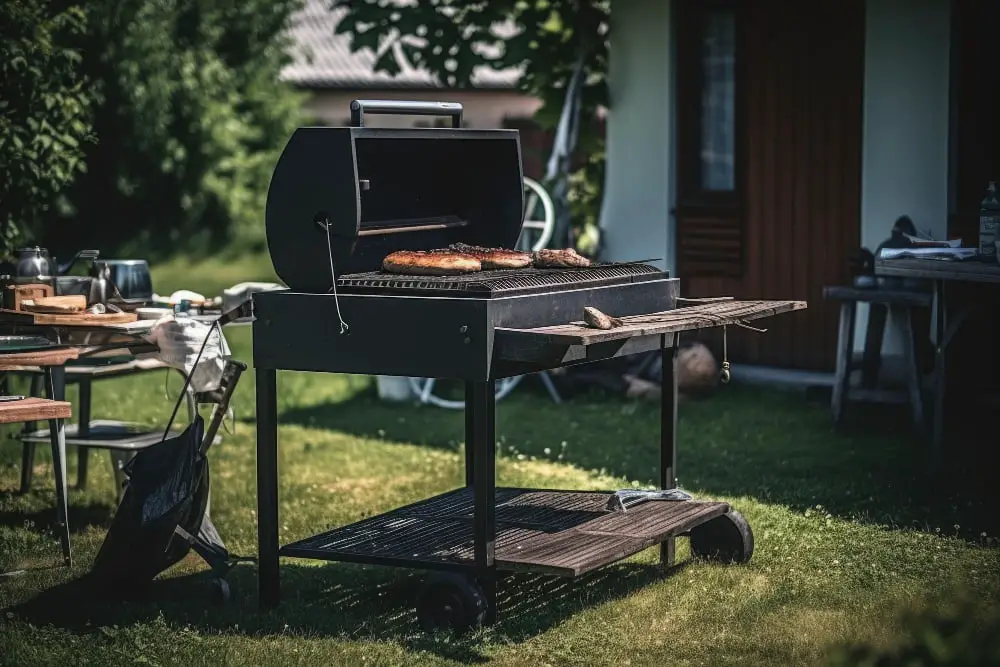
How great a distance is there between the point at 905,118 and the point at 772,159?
1100 millimetres

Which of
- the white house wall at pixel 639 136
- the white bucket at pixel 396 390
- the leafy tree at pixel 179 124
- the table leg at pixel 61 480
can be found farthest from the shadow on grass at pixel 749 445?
the leafy tree at pixel 179 124

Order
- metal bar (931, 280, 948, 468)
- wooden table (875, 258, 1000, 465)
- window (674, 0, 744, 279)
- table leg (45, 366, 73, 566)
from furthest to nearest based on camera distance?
1. window (674, 0, 744, 279)
2. metal bar (931, 280, 948, 468)
3. wooden table (875, 258, 1000, 465)
4. table leg (45, 366, 73, 566)

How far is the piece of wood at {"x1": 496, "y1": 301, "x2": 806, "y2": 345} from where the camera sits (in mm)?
5449

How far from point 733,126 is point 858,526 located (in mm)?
4677

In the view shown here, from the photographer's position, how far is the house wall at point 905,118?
33.3 ft

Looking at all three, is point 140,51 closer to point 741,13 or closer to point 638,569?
point 741,13

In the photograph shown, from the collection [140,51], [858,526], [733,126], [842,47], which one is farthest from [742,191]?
[140,51]

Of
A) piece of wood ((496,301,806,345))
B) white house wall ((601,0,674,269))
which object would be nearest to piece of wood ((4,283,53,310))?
piece of wood ((496,301,806,345))

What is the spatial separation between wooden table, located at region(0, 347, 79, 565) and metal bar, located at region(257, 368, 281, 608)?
40.8 inches

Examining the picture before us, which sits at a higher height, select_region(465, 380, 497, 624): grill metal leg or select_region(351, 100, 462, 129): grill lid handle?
select_region(351, 100, 462, 129): grill lid handle

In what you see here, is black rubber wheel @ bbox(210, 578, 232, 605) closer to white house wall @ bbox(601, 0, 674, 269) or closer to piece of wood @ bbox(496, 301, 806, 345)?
piece of wood @ bbox(496, 301, 806, 345)

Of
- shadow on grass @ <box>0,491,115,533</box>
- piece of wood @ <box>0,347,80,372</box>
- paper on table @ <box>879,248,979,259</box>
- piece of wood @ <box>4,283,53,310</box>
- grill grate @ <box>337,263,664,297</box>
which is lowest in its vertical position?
shadow on grass @ <box>0,491,115,533</box>

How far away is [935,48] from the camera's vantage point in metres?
10.1

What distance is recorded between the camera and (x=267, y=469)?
19.9 ft
